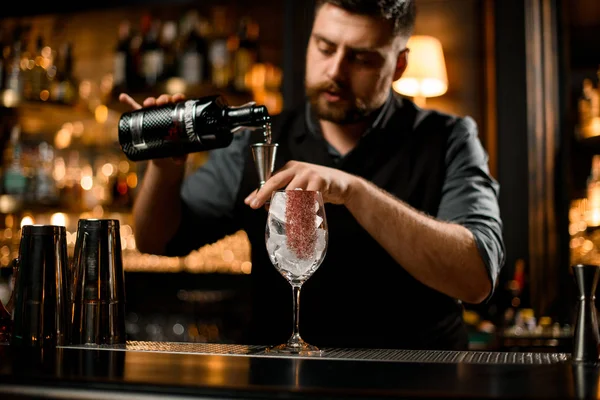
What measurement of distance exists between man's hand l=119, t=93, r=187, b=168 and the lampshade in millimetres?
1382

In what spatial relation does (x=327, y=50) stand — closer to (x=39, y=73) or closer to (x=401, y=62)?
Answer: (x=401, y=62)

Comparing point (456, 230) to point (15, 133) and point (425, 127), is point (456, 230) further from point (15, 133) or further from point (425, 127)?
point (15, 133)

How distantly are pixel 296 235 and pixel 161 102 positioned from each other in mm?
487

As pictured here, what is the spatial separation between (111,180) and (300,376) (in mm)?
2577

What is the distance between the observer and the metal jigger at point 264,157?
1196 mm

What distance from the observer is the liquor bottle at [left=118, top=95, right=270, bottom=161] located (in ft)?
4.42

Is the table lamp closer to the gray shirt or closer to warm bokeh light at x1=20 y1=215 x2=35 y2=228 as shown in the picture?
the gray shirt

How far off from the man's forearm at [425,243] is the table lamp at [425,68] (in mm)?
1381

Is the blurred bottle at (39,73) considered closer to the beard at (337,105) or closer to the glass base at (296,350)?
the beard at (337,105)

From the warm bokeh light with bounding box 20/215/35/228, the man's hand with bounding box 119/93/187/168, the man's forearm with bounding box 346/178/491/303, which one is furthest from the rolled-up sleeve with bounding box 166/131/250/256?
the warm bokeh light with bounding box 20/215/35/228

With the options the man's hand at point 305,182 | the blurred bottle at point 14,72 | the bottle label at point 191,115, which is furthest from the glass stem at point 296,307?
the blurred bottle at point 14,72

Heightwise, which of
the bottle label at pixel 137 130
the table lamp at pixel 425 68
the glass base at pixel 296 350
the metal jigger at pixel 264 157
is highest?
the table lamp at pixel 425 68

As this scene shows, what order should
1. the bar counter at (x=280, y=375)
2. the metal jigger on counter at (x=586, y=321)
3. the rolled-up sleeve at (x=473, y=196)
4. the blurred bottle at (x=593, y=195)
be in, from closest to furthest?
the bar counter at (x=280, y=375), the metal jigger on counter at (x=586, y=321), the rolled-up sleeve at (x=473, y=196), the blurred bottle at (x=593, y=195)

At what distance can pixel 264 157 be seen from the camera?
3.98ft
